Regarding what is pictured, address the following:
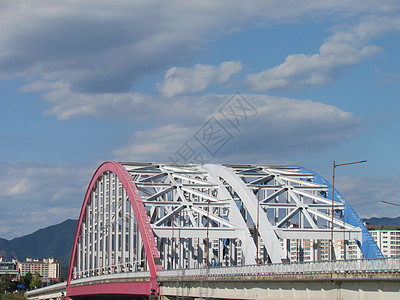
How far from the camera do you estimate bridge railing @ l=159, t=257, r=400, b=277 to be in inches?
1435

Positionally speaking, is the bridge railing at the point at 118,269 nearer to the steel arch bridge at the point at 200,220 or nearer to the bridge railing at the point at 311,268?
the steel arch bridge at the point at 200,220

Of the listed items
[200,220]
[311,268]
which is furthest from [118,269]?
[311,268]

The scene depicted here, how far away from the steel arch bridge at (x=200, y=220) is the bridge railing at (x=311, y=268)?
4472 mm

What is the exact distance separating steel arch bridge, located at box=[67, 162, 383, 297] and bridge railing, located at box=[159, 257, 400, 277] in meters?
4.47

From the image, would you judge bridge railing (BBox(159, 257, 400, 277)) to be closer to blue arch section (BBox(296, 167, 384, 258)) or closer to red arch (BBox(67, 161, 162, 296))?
red arch (BBox(67, 161, 162, 296))

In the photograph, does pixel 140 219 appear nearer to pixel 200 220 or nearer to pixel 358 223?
pixel 200 220

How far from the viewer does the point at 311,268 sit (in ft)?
141

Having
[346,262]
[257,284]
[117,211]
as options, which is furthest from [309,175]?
[346,262]

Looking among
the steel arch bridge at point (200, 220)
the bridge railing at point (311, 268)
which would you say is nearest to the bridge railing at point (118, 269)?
the steel arch bridge at point (200, 220)

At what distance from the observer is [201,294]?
5709 centimetres

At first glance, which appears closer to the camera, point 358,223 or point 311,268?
point 311,268

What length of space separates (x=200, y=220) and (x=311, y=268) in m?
33.1

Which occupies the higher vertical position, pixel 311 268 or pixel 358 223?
pixel 358 223

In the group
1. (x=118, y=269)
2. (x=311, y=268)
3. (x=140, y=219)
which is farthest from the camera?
(x=118, y=269)
